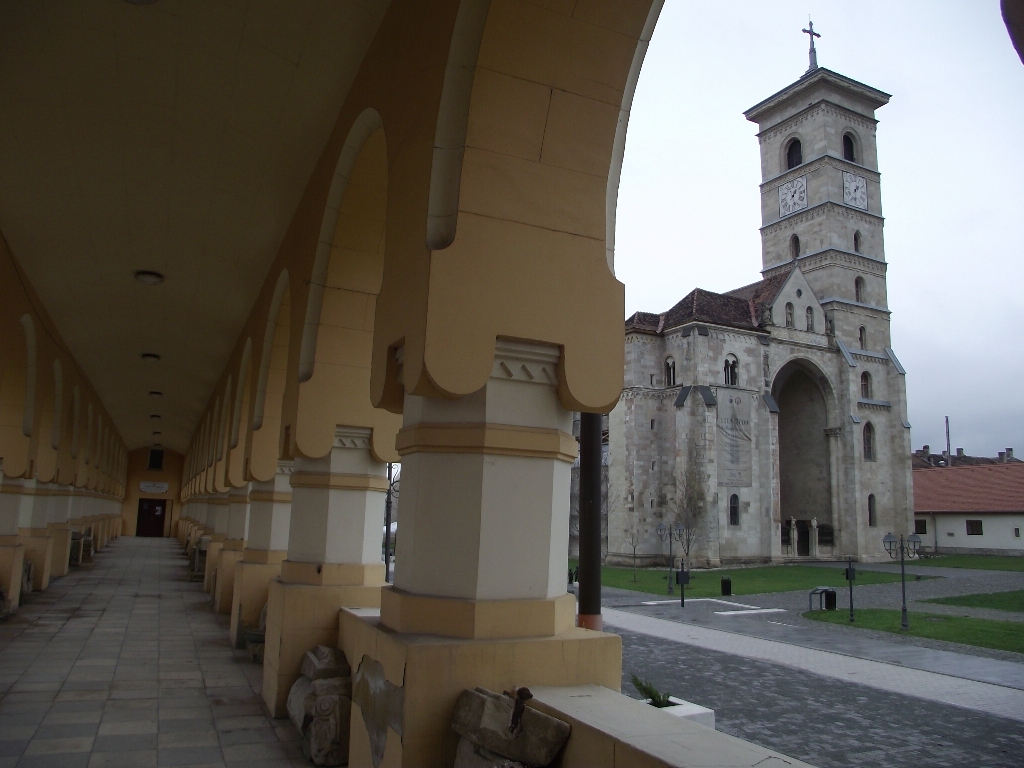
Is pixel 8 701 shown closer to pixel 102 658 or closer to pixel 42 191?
pixel 102 658

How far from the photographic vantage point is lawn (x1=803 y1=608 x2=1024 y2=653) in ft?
43.8

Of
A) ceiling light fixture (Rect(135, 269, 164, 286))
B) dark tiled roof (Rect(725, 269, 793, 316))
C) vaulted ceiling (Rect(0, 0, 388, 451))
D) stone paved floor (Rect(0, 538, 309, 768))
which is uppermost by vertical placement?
dark tiled roof (Rect(725, 269, 793, 316))

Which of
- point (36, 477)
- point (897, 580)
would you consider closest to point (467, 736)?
point (36, 477)

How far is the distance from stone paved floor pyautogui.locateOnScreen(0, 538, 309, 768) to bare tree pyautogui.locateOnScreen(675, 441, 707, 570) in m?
→ 24.5

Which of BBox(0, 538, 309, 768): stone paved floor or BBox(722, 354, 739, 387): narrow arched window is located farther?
BBox(722, 354, 739, 387): narrow arched window

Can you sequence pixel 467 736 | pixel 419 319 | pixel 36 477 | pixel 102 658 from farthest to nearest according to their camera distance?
1. pixel 36 477
2. pixel 102 658
3. pixel 419 319
4. pixel 467 736

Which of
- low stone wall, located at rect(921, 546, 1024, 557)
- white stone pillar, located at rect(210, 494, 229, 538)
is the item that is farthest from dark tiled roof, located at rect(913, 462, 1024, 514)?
white stone pillar, located at rect(210, 494, 229, 538)

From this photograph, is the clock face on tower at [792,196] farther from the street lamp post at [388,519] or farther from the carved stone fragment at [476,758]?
the carved stone fragment at [476,758]

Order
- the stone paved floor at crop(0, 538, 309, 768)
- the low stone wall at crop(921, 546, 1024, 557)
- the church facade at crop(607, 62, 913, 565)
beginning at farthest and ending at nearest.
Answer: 1. the low stone wall at crop(921, 546, 1024, 557)
2. the church facade at crop(607, 62, 913, 565)
3. the stone paved floor at crop(0, 538, 309, 768)

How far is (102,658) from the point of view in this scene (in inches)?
305

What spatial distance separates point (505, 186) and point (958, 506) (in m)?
50.6

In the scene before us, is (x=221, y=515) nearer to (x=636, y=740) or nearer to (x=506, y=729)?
(x=506, y=729)

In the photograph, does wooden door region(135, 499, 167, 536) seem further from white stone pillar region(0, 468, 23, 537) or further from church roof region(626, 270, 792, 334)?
white stone pillar region(0, 468, 23, 537)

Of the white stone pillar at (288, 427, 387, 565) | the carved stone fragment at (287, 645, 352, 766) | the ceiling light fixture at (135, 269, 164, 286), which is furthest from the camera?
the ceiling light fixture at (135, 269, 164, 286)
